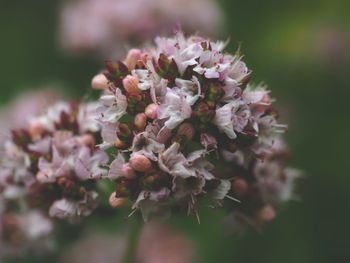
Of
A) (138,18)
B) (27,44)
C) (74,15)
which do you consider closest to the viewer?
(138,18)

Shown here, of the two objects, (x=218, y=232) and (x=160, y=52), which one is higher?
(x=160, y=52)

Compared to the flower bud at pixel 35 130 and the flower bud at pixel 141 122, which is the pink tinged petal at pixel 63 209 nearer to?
the flower bud at pixel 35 130

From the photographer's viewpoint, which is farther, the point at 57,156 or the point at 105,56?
the point at 105,56

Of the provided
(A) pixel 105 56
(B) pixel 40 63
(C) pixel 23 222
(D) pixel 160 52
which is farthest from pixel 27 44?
(D) pixel 160 52

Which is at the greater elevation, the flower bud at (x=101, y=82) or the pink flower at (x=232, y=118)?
the pink flower at (x=232, y=118)

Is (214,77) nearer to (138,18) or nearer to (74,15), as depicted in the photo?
(138,18)

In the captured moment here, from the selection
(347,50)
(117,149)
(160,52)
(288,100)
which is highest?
(160,52)

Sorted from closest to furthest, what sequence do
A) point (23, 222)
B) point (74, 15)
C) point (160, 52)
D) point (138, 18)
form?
1. point (160, 52)
2. point (23, 222)
3. point (138, 18)
4. point (74, 15)

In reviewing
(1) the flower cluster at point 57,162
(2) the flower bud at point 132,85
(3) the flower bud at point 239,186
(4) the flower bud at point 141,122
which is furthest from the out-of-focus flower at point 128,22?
(4) the flower bud at point 141,122
